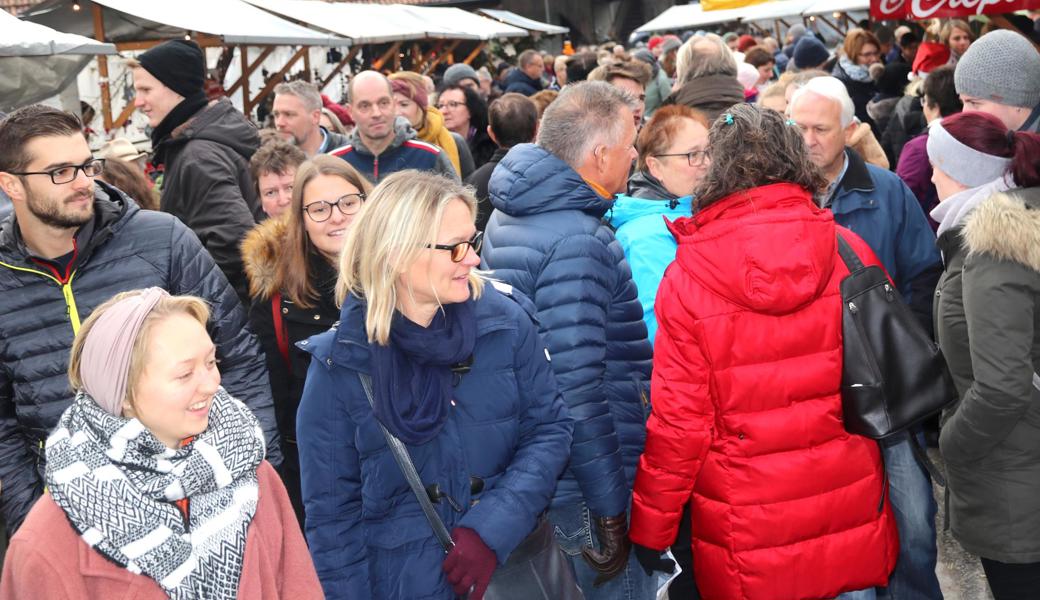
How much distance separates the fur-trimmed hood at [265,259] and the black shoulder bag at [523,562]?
127 centimetres

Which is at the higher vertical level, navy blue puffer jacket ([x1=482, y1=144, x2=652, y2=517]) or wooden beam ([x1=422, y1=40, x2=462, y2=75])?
navy blue puffer jacket ([x1=482, y1=144, x2=652, y2=517])

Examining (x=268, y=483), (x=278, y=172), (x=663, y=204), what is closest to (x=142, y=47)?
(x=278, y=172)

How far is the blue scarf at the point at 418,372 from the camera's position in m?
2.76

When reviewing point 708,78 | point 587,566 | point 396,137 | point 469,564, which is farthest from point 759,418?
point 396,137

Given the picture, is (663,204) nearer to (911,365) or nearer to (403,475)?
(911,365)

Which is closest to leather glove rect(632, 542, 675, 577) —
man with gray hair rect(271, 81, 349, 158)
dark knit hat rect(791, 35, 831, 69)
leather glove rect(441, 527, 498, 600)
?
leather glove rect(441, 527, 498, 600)

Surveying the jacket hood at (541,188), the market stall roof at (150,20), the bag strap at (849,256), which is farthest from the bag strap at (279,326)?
the market stall roof at (150,20)

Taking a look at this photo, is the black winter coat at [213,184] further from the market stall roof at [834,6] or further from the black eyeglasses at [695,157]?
the market stall roof at [834,6]

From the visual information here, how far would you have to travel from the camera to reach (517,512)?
284 cm

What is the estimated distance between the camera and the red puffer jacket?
3.15 meters

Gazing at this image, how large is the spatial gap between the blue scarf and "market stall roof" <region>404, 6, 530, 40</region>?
55.6ft

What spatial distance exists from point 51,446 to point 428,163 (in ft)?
14.2

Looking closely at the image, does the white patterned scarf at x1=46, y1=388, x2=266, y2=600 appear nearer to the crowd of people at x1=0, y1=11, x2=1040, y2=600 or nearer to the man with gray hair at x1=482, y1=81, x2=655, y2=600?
the crowd of people at x1=0, y1=11, x2=1040, y2=600

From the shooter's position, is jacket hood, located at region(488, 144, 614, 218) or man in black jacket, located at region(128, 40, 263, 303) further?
man in black jacket, located at region(128, 40, 263, 303)
